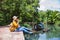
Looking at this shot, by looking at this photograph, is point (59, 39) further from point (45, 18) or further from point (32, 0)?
point (45, 18)

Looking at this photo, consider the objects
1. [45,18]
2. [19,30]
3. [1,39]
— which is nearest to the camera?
[1,39]

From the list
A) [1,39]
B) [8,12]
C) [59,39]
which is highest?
[8,12]

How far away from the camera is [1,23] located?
7.68 m

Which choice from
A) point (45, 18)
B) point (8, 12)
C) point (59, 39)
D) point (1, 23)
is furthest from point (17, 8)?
point (45, 18)

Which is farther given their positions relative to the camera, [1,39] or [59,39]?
[59,39]

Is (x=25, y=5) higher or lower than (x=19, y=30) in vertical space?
higher

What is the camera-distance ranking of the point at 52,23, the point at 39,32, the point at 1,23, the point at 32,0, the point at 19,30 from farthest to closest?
the point at 52,23 → the point at 39,32 → the point at 32,0 → the point at 1,23 → the point at 19,30

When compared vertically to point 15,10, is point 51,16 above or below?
below

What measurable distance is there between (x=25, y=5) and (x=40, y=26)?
8.64ft

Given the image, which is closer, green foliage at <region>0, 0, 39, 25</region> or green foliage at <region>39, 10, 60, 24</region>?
green foliage at <region>0, 0, 39, 25</region>

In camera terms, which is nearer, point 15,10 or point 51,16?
point 15,10

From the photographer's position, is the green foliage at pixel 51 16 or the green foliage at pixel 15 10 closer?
the green foliage at pixel 15 10

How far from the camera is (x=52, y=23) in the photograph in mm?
16344

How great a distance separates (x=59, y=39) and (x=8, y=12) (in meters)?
A: 2.72
